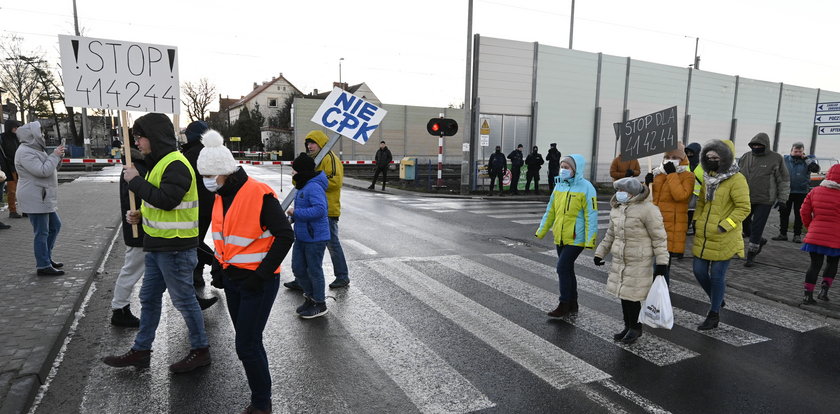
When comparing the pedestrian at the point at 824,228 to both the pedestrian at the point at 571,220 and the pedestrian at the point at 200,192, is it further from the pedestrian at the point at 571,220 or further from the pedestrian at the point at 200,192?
the pedestrian at the point at 200,192

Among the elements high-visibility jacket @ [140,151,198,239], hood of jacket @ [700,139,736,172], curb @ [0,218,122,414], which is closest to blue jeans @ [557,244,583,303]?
hood of jacket @ [700,139,736,172]

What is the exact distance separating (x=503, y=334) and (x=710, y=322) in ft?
7.23

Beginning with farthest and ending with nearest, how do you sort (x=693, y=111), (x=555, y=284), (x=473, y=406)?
(x=693, y=111), (x=555, y=284), (x=473, y=406)

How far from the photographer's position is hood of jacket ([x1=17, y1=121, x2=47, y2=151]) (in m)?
6.05

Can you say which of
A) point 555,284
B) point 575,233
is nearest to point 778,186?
point 555,284

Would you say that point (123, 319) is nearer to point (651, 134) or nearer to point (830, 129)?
point (651, 134)

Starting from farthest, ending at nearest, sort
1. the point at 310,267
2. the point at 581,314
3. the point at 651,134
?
the point at 651,134 < the point at 581,314 < the point at 310,267

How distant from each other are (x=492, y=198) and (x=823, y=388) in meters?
14.7

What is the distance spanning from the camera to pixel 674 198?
5.86m

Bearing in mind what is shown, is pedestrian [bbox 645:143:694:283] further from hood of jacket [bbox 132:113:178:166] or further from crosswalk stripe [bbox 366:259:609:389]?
hood of jacket [bbox 132:113:178:166]

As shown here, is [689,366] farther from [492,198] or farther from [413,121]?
[413,121]

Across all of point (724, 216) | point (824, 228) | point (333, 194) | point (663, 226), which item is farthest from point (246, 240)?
point (824, 228)

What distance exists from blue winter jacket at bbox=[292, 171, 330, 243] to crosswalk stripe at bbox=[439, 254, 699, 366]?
252 cm

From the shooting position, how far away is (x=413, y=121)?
145ft
